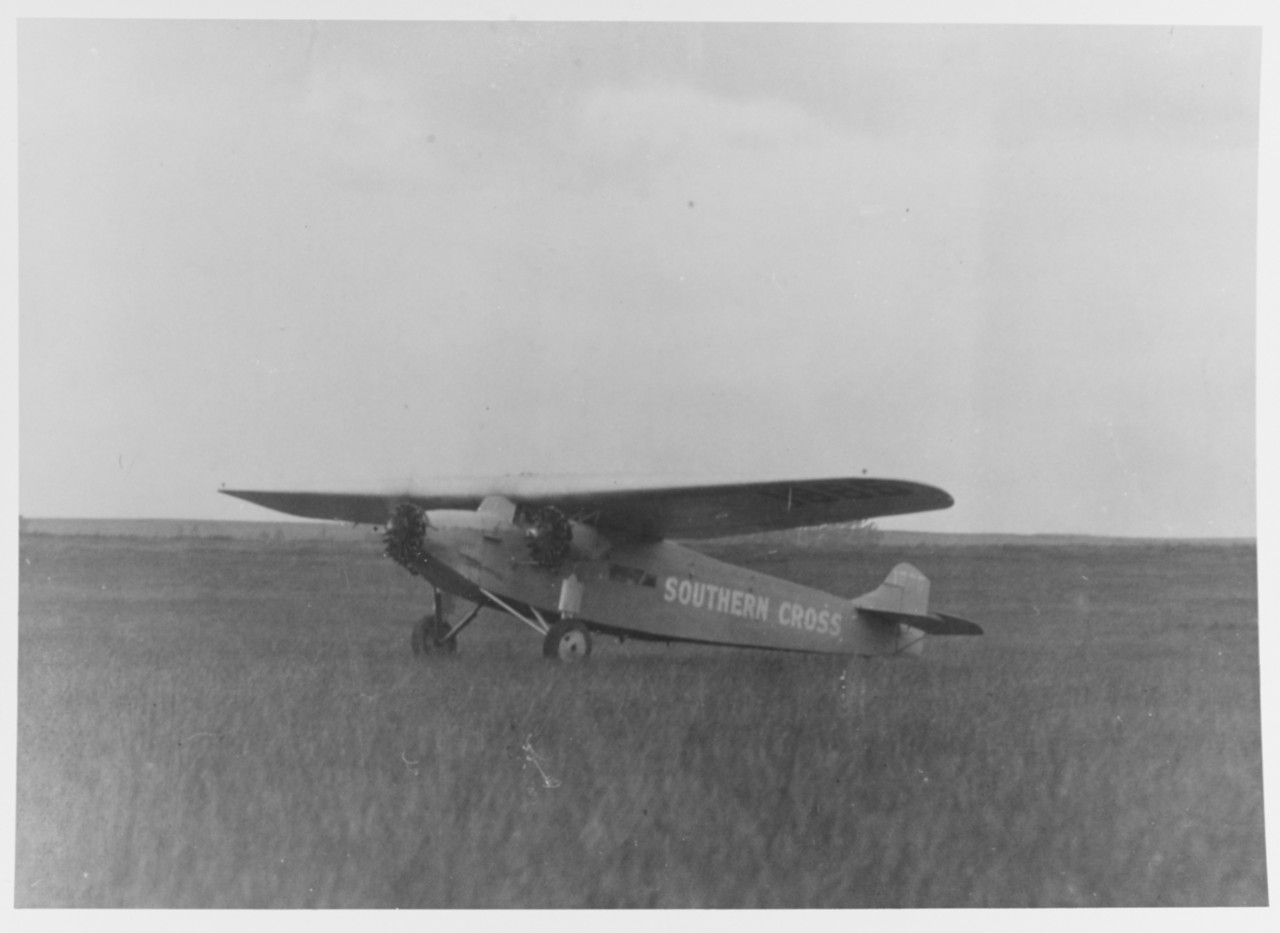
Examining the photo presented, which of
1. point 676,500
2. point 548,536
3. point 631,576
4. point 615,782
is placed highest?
A: point 676,500

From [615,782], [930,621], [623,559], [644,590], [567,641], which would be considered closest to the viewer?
[615,782]

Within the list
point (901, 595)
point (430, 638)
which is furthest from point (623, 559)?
point (901, 595)

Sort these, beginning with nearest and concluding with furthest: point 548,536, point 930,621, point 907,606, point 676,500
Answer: point 676,500 → point 548,536 → point 930,621 → point 907,606

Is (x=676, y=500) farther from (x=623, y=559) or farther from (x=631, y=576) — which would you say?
(x=631, y=576)

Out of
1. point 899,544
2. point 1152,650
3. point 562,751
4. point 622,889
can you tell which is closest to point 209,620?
point 562,751

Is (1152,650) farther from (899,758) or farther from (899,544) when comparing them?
(899,544)

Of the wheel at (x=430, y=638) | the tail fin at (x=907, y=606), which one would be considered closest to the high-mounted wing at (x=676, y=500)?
the wheel at (x=430, y=638)

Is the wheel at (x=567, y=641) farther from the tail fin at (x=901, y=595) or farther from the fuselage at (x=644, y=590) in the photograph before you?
the tail fin at (x=901, y=595)
